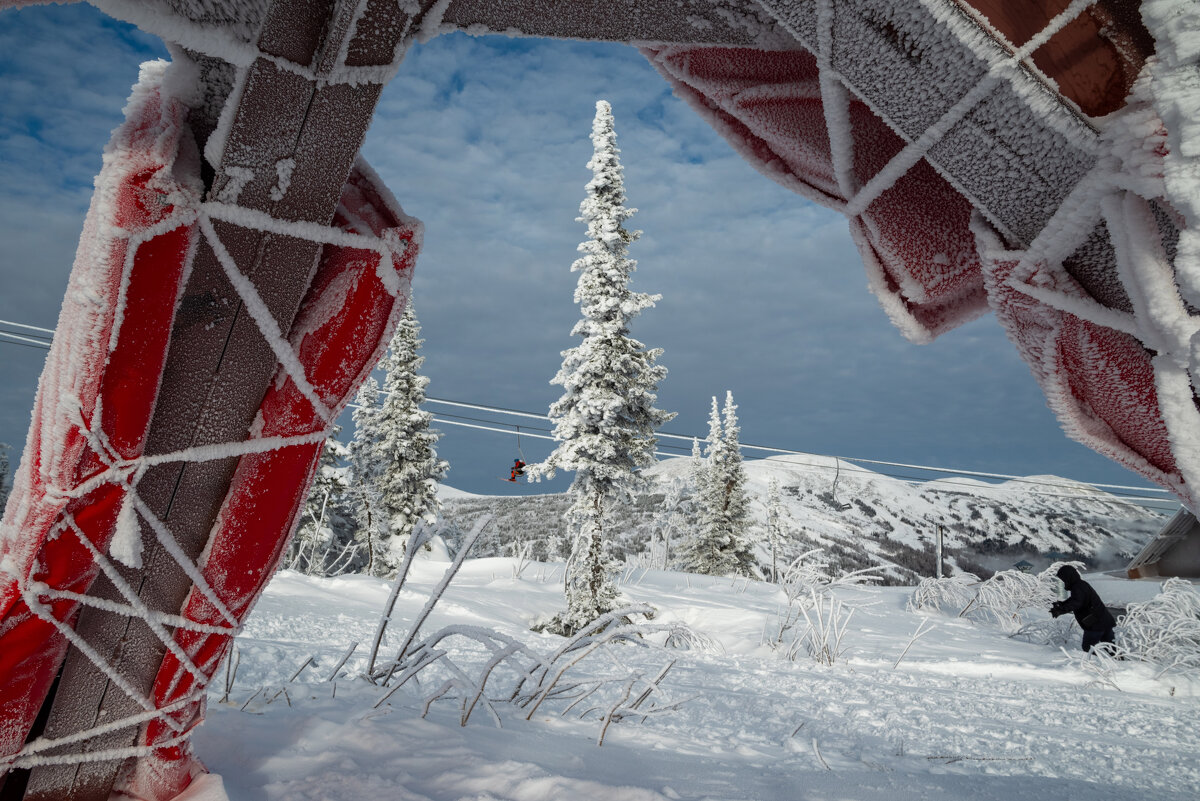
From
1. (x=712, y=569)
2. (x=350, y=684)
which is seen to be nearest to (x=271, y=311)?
(x=350, y=684)

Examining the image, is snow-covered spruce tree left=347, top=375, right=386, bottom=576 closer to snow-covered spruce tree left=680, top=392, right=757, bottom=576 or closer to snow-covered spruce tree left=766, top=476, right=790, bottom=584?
snow-covered spruce tree left=680, top=392, right=757, bottom=576

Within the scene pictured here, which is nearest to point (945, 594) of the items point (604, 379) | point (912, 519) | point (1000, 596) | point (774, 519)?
point (1000, 596)

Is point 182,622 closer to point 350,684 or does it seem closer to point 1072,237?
point 350,684

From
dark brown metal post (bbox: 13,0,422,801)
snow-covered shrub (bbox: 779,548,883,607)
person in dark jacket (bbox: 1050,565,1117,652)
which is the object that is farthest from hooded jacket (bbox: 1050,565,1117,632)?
dark brown metal post (bbox: 13,0,422,801)

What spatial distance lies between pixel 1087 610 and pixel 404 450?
17.4 metres

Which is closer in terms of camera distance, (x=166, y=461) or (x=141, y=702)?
(x=166, y=461)

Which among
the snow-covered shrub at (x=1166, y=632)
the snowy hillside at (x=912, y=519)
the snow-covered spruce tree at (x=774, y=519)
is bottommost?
the snow-covered shrub at (x=1166, y=632)

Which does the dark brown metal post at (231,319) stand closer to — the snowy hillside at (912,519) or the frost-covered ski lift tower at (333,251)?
the frost-covered ski lift tower at (333,251)

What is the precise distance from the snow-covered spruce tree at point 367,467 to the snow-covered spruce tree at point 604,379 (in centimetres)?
877

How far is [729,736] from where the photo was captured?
8.55ft

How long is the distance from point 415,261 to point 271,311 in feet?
1.10

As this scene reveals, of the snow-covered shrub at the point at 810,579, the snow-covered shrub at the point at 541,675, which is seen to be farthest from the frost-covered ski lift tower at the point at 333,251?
the snow-covered shrub at the point at 810,579

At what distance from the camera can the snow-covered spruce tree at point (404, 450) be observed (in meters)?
19.5

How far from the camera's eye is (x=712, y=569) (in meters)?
24.5
